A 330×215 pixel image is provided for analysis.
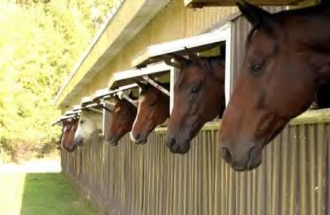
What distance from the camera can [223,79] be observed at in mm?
4086

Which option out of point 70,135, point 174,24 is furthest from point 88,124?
point 174,24

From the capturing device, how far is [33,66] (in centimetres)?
2762

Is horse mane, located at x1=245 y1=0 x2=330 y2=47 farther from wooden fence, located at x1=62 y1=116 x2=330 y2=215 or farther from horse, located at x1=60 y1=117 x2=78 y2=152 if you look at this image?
horse, located at x1=60 y1=117 x2=78 y2=152

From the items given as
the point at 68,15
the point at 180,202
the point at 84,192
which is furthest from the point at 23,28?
the point at 180,202

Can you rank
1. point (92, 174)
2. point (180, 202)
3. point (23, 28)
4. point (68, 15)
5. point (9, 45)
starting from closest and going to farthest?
point (180, 202), point (92, 174), point (9, 45), point (23, 28), point (68, 15)

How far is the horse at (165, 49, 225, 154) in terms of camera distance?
3953 mm

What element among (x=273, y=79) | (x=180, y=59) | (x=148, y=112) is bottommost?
(x=148, y=112)

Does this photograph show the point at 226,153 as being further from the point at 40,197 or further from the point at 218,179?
the point at 40,197

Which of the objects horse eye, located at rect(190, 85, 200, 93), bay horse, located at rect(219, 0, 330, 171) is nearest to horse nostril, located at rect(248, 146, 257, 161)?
bay horse, located at rect(219, 0, 330, 171)

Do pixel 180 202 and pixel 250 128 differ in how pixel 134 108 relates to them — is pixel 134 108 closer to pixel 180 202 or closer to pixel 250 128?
pixel 180 202

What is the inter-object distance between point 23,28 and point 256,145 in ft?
83.3

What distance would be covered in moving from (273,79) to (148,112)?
122 inches

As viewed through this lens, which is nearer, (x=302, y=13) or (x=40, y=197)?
(x=302, y=13)

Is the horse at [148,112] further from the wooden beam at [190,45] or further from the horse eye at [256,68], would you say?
the horse eye at [256,68]
